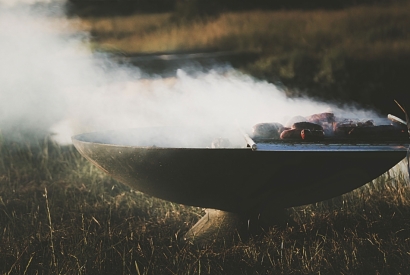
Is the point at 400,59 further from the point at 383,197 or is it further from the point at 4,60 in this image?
the point at 4,60

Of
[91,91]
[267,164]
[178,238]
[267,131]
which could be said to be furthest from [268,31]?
[267,164]

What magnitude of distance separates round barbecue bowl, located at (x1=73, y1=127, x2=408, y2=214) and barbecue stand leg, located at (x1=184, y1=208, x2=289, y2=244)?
0.57 feet

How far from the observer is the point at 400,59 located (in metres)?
4.09

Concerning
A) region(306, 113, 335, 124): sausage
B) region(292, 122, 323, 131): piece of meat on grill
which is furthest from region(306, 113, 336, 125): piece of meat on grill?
region(292, 122, 323, 131): piece of meat on grill

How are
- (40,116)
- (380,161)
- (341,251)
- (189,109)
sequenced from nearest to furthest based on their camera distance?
(380,161) < (341,251) < (189,109) < (40,116)

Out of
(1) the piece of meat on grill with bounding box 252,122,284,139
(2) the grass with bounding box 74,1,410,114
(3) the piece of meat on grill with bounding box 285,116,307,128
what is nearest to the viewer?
(1) the piece of meat on grill with bounding box 252,122,284,139

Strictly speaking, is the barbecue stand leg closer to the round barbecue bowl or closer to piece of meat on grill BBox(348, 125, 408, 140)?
the round barbecue bowl

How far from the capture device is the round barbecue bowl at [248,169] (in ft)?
5.66

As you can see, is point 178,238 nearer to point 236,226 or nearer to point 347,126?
point 236,226

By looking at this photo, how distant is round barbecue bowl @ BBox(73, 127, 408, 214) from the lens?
5.66ft

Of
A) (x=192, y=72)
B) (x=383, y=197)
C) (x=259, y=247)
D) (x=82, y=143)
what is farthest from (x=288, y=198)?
(x=192, y=72)

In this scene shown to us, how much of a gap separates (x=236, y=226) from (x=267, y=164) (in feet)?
2.05

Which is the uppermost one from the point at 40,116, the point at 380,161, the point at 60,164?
the point at 40,116

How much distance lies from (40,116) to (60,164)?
3.09 feet
